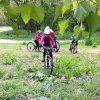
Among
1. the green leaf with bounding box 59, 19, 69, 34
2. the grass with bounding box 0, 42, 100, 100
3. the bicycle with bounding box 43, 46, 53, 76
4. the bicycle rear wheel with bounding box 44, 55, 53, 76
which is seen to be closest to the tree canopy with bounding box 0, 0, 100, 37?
the green leaf with bounding box 59, 19, 69, 34

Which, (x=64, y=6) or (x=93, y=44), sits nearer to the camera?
(x=64, y=6)

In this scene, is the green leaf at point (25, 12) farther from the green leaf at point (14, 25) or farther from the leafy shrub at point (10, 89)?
the leafy shrub at point (10, 89)

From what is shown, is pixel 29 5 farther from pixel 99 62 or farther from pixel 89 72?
pixel 99 62

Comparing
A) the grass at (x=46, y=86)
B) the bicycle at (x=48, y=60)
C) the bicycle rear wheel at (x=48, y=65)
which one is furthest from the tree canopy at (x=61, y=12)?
the bicycle at (x=48, y=60)

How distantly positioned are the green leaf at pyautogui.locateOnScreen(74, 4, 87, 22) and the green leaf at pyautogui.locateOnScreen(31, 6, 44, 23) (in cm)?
9

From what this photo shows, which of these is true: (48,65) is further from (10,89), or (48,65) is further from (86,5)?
(86,5)

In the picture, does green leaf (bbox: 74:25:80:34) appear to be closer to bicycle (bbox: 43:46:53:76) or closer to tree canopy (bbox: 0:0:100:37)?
tree canopy (bbox: 0:0:100:37)

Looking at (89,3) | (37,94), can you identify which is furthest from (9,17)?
(37,94)

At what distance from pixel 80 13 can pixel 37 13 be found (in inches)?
4.4

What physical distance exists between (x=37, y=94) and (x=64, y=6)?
5.78 m

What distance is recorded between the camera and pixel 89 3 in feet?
2.29

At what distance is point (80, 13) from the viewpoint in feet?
2.13

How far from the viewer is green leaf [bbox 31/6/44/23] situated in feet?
2.34

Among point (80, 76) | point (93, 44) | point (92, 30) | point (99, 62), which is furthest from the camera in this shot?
point (93, 44)
